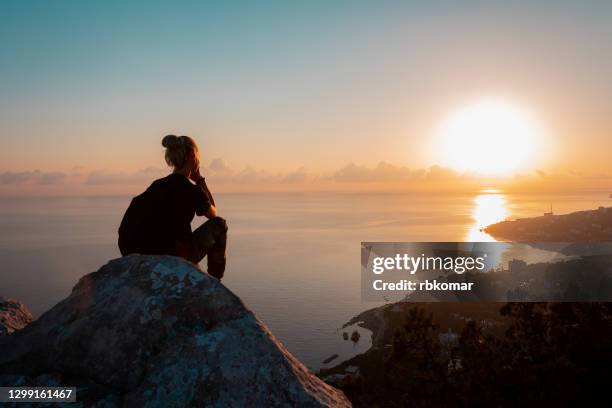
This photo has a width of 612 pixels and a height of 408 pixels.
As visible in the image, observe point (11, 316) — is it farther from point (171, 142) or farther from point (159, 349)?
point (159, 349)

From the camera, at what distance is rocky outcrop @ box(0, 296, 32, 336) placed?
28.8 feet

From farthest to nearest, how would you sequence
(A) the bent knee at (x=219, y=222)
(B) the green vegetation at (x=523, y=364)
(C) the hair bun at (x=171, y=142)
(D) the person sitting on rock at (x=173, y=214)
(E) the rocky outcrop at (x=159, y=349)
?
(B) the green vegetation at (x=523, y=364), (A) the bent knee at (x=219, y=222), (C) the hair bun at (x=171, y=142), (D) the person sitting on rock at (x=173, y=214), (E) the rocky outcrop at (x=159, y=349)

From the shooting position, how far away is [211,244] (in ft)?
25.7

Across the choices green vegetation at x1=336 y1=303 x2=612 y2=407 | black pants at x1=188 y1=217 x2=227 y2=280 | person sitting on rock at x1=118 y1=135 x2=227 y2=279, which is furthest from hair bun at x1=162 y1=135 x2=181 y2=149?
green vegetation at x1=336 y1=303 x2=612 y2=407

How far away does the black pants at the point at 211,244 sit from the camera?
7.50 meters

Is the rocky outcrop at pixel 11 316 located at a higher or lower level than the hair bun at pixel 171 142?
lower

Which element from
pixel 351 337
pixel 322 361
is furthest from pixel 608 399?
pixel 351 337

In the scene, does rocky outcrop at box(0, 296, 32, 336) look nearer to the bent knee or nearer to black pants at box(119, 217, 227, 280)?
black pants at box(119, 217, 227, 280)

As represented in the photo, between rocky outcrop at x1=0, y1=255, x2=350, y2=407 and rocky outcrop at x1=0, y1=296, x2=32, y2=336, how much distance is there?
338cm

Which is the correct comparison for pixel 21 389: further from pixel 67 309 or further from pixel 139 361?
pixel 139 361

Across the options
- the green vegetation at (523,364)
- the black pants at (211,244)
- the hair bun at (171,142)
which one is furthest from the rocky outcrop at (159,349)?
the green vegetation at (523,364)

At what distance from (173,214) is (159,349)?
2508mm

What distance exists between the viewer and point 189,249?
737 cm

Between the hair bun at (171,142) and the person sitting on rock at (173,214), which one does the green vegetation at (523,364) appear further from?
the hair bun at (171,142)
